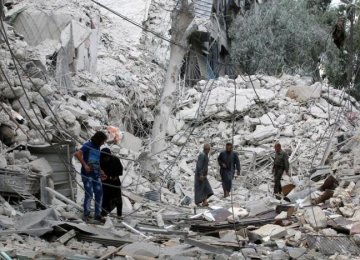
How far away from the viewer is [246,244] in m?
7.70

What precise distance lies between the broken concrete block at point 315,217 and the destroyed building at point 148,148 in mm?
25

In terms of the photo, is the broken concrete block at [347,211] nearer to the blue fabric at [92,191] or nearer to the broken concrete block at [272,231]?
the broken concrete block at [272,231]

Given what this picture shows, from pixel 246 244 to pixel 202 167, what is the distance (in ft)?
14.1

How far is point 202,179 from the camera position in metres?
11.8

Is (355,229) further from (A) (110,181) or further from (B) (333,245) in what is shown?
(A) (110,181)

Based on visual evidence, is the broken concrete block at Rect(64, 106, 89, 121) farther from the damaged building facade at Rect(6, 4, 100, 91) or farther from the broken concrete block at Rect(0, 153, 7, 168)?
the broken concrete block at Rect(0, 153, 7, 168)

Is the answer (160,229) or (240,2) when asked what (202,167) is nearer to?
(160,229)

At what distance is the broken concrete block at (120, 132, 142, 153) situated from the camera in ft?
51.0

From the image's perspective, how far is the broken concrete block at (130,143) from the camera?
15536 mm

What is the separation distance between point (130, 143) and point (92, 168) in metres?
7.17

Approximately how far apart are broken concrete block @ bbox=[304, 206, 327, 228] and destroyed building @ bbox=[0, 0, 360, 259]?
0.03 meters

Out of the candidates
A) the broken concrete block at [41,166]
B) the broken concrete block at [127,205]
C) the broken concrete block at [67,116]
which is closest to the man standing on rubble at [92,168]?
the broken concrete block at [41,166]

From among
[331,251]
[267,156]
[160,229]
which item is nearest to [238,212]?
[160,229]

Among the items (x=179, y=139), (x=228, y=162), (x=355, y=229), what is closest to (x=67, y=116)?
(x=228, y=162)
